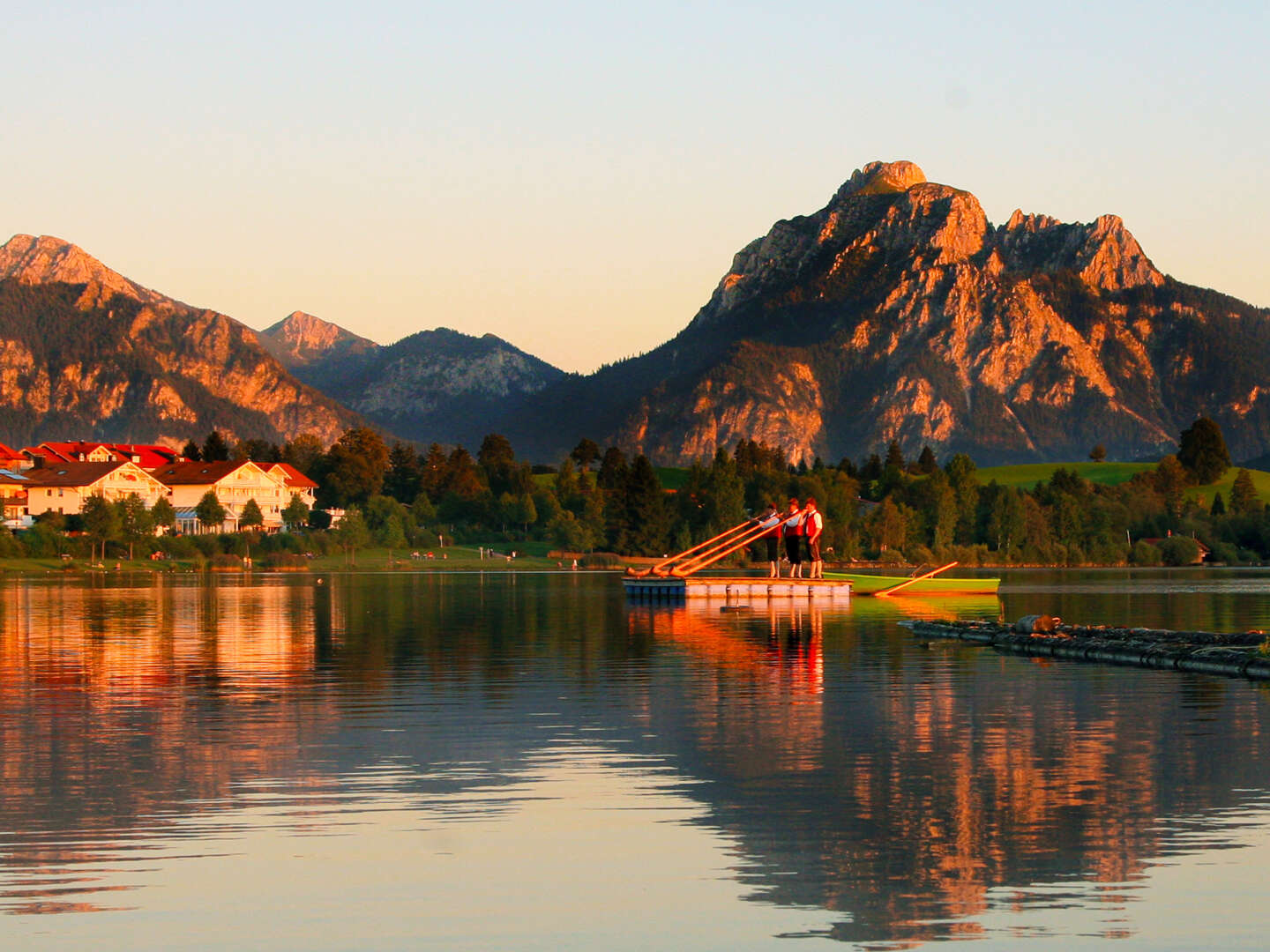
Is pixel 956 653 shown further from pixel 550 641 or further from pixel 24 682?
pixel 24 682

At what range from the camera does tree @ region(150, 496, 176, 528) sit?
179500mm

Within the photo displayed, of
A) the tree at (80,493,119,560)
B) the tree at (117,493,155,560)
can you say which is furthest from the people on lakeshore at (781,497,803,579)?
the tree at (117,493,155,560)

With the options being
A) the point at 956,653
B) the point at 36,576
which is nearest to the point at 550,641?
the point at 956,653

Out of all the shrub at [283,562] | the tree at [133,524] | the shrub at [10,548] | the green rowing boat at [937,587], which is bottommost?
the green rowing boat at [937,587]

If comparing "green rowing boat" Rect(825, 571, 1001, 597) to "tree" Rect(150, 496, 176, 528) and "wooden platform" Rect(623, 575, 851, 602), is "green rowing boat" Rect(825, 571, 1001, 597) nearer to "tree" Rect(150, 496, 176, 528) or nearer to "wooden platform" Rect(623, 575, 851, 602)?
"wooden platform" Rect(623, 575, 851, 602)

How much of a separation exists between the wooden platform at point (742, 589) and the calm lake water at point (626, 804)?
147 feet

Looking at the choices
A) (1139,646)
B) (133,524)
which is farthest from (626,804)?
(133,524)

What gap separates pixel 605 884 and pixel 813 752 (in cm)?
969

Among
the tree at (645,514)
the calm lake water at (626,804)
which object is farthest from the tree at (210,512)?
the calm lake water at (626,804)

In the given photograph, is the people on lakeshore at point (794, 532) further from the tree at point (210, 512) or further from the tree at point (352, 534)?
the tree at point (210, 512)

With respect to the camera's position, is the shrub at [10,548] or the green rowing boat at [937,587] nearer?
the green rowing boat at [937,587]

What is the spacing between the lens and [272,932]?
14688 millimetres

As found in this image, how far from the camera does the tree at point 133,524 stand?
6841 inches

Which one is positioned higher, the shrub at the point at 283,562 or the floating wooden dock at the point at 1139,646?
the shrub at the point at 283,562
